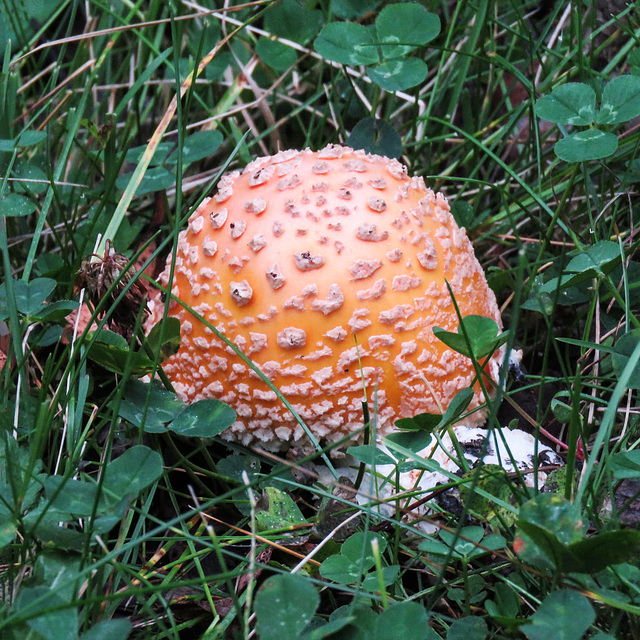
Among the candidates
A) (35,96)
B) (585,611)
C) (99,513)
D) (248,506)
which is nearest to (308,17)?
(35,96)

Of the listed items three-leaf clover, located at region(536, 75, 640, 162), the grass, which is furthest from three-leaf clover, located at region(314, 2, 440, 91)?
three-leaf clover, located at region(536, 75, 640, 162)

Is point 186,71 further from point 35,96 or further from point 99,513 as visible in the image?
point 99,513

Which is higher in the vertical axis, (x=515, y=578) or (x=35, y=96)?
(x=35, y=96)

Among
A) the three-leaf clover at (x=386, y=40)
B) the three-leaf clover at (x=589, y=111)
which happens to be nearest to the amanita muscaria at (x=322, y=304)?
the three-leaf clover at (x=589, y=111)

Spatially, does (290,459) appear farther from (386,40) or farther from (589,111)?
(386,40)

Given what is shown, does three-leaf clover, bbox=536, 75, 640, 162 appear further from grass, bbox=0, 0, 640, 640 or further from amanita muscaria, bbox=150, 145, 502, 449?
amanita muscaria, bbox=150, 145, 502, 449

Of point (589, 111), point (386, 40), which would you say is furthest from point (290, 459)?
point (386, 40)
